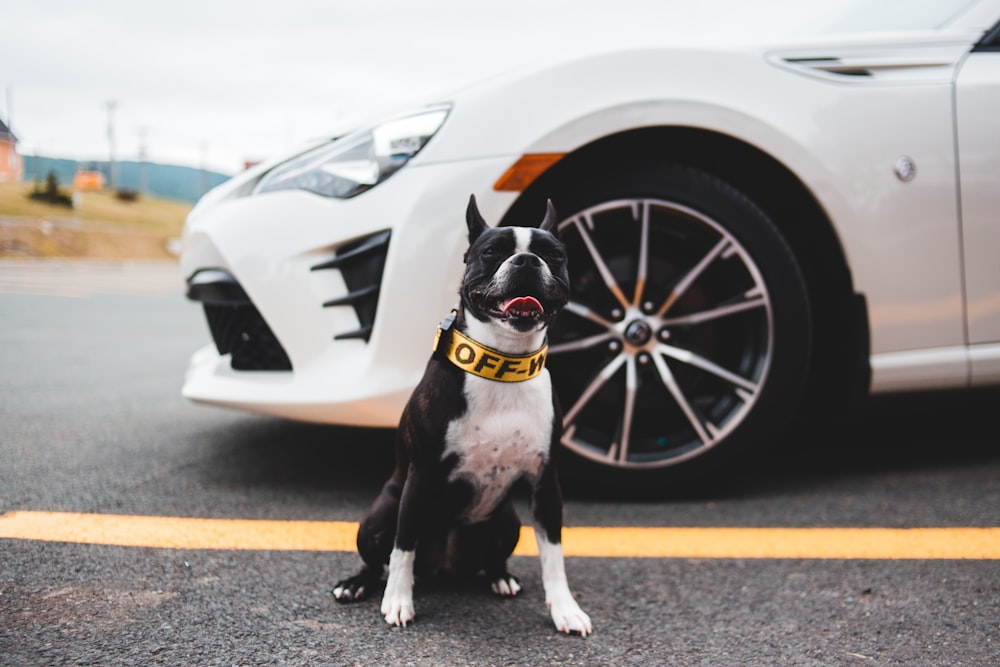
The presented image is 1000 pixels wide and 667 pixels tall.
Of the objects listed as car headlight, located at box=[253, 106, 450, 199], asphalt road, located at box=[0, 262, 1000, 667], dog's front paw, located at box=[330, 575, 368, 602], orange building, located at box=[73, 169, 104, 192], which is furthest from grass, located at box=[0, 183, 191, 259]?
dog's front paw, located at box=[330, 575, 368, 602]

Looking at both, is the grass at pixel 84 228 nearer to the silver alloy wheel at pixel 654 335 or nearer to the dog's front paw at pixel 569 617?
the silver alloy wheel at pixel 654 335

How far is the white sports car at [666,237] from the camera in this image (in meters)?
2.15

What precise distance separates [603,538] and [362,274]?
3.14 feet

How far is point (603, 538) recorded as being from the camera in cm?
206

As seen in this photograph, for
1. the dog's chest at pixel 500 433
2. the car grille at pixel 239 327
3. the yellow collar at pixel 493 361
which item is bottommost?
the dog's chest at pixel 500 433

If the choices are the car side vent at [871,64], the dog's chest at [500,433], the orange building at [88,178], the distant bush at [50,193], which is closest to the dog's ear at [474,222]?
the dog's chest at [500,433]


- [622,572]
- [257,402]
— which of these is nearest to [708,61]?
[622,572]

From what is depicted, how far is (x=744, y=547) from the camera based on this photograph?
6.59 feet

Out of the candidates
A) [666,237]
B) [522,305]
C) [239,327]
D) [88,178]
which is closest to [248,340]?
[239,327]

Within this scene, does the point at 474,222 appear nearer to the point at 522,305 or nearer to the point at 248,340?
the point at 522,305

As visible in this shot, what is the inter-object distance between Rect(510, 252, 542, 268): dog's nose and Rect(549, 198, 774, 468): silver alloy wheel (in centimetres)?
74

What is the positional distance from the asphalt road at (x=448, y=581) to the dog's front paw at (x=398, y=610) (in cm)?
3

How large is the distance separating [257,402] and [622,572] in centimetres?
111

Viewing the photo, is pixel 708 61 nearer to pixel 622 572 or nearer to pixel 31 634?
pixel 622 572
